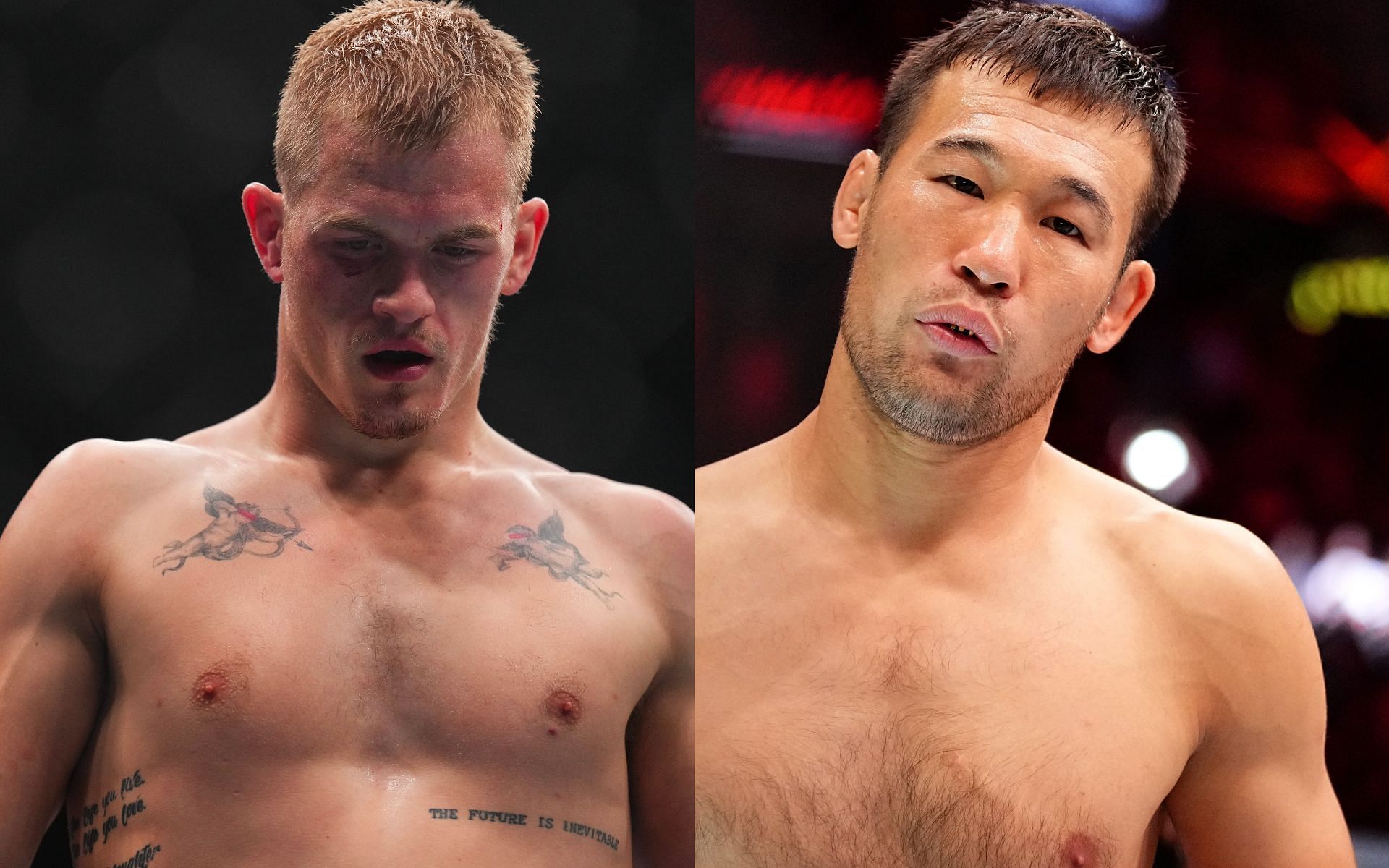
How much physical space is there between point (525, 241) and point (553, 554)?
14.0 inches

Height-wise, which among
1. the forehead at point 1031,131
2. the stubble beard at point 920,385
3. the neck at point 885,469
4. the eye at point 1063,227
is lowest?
the neck at point 885,469

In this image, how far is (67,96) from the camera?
4.65ft

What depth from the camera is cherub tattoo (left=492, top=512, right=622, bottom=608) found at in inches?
61.2

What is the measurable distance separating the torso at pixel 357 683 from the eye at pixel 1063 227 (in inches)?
26.7

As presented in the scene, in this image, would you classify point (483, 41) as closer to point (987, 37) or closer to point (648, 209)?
point (648, 209)

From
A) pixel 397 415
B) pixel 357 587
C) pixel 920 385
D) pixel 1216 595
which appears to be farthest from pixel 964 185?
pixel 357 587

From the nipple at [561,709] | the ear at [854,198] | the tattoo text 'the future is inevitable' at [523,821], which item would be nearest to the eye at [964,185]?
the ear at [854,198]

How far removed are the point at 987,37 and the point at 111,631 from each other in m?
1.26

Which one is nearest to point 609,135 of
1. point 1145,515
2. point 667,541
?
point 667,541

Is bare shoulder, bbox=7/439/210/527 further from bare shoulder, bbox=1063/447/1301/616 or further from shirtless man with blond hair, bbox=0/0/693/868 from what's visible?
bare shoulder, bbox=1063/447/1301/616

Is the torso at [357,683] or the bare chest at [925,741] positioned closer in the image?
the torso at [357,683]

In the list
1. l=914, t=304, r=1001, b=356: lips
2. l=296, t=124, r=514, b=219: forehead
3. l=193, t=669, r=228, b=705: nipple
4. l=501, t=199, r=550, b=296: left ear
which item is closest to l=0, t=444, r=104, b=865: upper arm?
l=193, t=669, r=228, b=705: nipple

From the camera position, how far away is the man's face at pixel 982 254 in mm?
1666

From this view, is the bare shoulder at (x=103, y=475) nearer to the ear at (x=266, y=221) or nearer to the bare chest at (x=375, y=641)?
the bare chest at (x=375, y=641)
